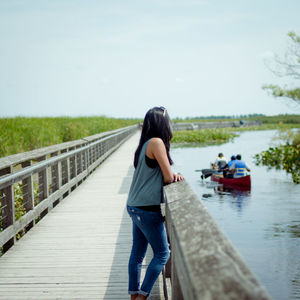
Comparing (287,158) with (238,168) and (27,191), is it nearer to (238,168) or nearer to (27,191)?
(238,168)

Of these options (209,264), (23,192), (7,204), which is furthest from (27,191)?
(209,264)

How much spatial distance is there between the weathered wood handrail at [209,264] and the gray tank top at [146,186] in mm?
1082

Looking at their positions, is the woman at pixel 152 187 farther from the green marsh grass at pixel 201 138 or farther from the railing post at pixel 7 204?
the green marsh grass at pixel 201 138

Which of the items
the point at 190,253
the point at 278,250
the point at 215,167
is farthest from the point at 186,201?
the point at 215,167

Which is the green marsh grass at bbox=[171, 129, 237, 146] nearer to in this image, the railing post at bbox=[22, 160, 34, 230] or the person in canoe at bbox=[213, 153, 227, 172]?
the person in canoe at bbox=[213, 153, 227, 172]

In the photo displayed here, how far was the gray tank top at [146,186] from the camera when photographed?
129 inches

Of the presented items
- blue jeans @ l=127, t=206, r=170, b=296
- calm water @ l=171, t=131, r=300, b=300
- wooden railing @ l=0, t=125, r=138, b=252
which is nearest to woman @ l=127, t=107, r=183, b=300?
blue jeans @ l=127, t=206, r=170, b=296

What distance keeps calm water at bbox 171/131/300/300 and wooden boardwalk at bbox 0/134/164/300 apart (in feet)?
16.4

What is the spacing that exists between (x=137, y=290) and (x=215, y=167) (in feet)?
67.9

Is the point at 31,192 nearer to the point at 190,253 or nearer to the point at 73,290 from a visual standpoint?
the point at 73,290

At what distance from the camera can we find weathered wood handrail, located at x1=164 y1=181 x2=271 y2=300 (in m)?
1.22

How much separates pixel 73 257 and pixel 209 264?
416 centimetres

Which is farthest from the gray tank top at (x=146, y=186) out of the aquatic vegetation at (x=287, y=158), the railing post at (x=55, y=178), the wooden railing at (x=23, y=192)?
the aquatic vegetation at (x=287, y=158)

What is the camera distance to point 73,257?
5309mm
